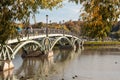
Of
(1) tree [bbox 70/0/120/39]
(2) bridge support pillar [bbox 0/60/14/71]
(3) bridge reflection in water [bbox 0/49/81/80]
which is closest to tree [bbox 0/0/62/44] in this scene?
(1) tree [bbox 70/0/120/39]

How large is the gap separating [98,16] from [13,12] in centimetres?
251

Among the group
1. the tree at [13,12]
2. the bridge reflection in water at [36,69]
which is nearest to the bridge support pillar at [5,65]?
the bridge reflection in water at [36,69]

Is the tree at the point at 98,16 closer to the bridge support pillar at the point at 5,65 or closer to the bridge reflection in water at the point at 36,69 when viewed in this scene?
the bridge reflection in water at the point at 36,69

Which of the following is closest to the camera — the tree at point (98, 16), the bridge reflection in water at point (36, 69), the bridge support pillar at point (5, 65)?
the tree at point (98, 16)

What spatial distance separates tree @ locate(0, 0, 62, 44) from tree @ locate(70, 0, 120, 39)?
146 cm

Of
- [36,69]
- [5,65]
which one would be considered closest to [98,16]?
[5,65]

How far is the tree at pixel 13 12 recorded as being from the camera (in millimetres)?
10469

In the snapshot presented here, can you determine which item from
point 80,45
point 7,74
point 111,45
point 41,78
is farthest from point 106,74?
point 111,45

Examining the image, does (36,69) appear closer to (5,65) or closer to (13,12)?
(5,65)

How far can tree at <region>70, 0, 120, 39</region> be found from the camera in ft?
32.9

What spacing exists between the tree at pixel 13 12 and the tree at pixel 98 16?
146cm

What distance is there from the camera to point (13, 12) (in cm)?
1057

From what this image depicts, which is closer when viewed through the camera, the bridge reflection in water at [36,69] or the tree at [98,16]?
the tree at [98,16]

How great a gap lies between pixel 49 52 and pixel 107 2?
63.5 metres
